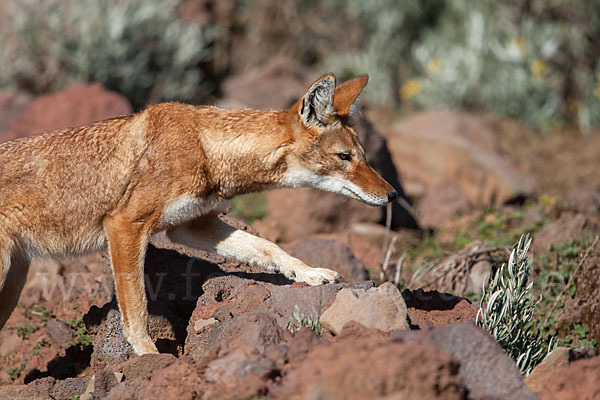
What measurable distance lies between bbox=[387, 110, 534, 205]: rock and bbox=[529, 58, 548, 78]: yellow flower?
240cm

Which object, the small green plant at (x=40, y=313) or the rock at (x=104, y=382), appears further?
the small green plant at (x=40, y=313)

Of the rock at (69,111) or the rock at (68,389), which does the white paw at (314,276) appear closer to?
the rock at (68,389)

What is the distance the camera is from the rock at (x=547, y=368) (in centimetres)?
457

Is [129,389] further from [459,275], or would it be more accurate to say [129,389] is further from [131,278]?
[459,275]

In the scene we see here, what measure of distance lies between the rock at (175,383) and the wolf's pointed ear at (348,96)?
8.00ft

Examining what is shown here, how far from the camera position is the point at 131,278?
5.66 m

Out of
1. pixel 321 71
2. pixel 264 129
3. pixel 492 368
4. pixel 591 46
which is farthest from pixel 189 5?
pixel 492 368

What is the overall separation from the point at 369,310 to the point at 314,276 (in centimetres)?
112

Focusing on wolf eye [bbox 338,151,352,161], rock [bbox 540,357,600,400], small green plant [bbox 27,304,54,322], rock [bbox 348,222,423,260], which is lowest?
rock [bbox 348,222,423,260]

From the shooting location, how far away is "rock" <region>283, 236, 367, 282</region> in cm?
759

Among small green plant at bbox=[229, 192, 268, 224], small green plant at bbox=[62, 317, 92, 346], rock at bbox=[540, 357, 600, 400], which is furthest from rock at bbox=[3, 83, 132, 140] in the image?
rock at bbox=[540, 357, 600, 400]

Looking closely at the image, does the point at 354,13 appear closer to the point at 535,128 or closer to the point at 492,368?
the point at 535,128

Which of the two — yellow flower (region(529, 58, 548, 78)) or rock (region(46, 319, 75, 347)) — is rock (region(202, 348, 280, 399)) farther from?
yellow flower (region(529, 58, 548, 78))

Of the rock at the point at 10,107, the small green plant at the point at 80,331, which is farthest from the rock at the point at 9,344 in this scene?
the rock at the point at 10,107
